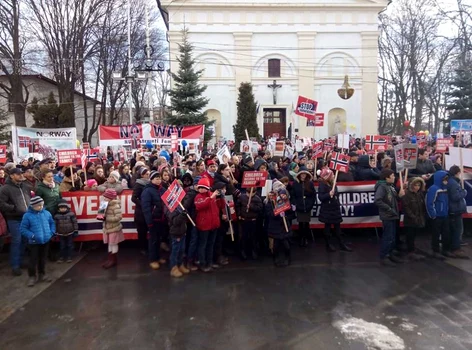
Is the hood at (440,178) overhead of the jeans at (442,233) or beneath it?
overhead

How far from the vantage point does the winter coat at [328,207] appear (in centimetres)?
822

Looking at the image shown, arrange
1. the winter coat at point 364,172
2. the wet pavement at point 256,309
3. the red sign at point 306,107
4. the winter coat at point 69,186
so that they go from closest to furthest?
1. the wet pavement at point 256,309
2. the winter coat at point 69,186
3. the winter coat at point 364,172
4. the red sign at point 306,107

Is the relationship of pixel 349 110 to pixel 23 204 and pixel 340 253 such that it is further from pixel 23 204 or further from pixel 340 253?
pixel 23 204

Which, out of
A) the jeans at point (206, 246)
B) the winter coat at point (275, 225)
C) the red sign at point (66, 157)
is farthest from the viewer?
the red sign at point (66, 157)

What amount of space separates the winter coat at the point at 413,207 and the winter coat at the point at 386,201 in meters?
0.34

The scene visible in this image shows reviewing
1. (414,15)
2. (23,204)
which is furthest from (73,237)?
(414,15)

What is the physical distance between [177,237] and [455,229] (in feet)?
16.8

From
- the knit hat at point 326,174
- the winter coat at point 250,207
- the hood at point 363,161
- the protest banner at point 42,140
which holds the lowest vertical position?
the winter coat at point 250,207

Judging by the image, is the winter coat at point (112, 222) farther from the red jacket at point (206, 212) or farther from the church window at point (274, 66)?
the church window at point (274, 66)

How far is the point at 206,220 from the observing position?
704 cm

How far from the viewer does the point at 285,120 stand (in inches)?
1455

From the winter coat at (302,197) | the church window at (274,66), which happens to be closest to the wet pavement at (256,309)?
the winter coat at (302,197)

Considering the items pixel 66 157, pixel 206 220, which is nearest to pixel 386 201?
pixel 206 220

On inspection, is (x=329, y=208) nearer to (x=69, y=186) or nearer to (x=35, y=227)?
(x=35, y=227)
